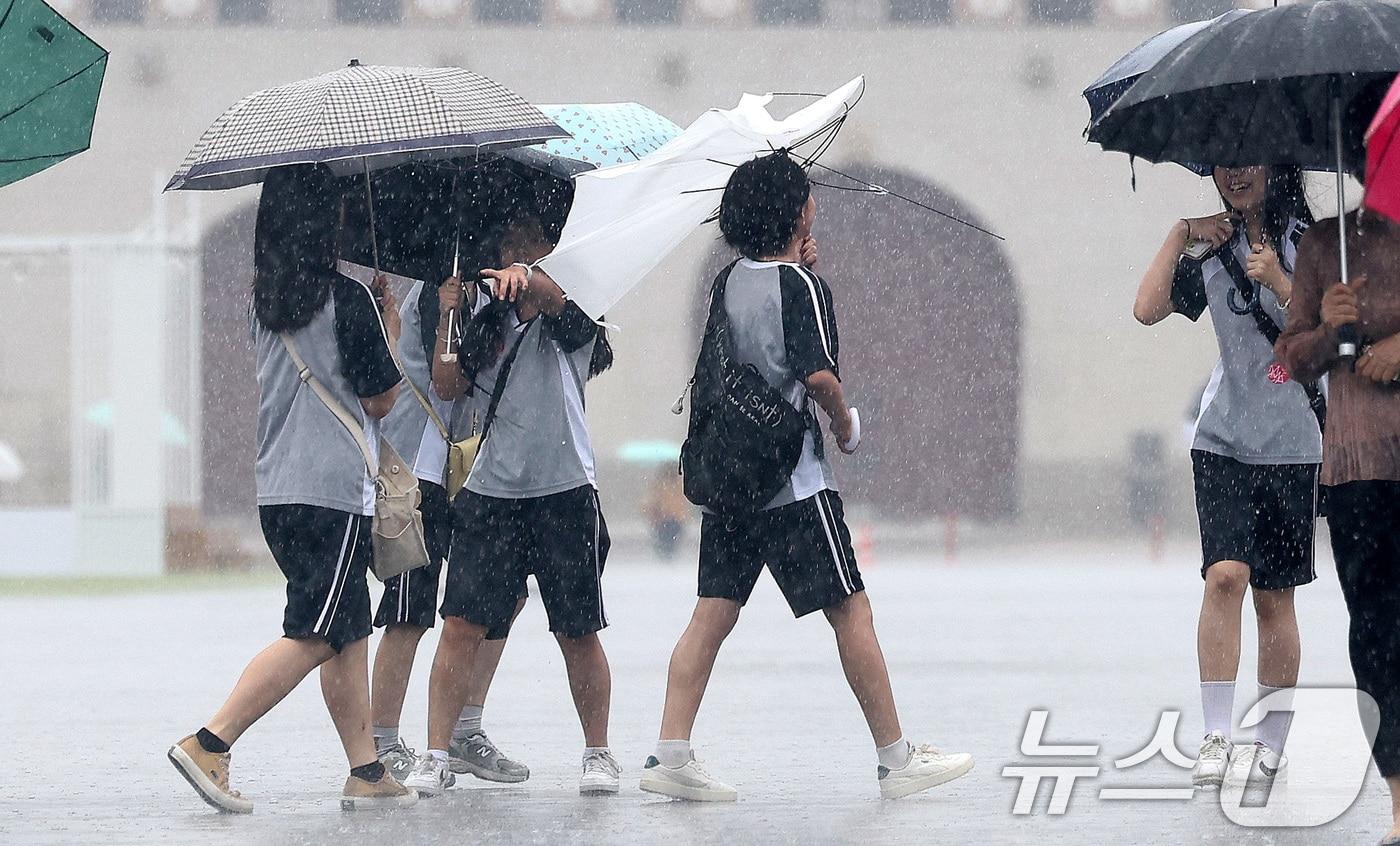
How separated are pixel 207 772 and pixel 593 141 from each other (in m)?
2.05

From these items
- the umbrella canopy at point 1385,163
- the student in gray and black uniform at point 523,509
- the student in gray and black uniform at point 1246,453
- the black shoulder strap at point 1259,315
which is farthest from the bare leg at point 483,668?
the umbrella canopy at point 1385,163

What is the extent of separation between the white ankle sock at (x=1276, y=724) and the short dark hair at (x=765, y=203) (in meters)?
1.76

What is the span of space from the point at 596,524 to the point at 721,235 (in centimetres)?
82

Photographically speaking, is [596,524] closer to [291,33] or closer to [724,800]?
[724,800]

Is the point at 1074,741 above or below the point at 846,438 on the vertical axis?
below

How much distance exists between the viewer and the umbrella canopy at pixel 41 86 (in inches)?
211

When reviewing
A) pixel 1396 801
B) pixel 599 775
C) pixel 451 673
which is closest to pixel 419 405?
pixel 451 673

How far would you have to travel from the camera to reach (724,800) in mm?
5938

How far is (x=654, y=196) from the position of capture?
6.04 m

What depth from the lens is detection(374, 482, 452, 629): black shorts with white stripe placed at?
642 cm

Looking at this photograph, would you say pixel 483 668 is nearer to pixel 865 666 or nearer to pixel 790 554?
pixel 790 554

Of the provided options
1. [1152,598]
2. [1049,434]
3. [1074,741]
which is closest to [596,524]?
[1074,741]

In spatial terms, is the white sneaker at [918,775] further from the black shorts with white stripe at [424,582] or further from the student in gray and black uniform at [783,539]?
the black shorts with white stripe at [424,582]

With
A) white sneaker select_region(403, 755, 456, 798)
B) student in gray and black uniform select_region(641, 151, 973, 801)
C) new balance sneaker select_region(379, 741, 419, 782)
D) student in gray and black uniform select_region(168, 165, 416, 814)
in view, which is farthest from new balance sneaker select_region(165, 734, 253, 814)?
student in gray and black uniform select_region(641, 151, 973, 801)
